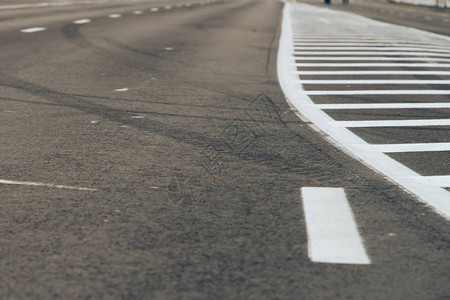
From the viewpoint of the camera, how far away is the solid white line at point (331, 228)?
3260 mm

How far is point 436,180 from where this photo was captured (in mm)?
4637

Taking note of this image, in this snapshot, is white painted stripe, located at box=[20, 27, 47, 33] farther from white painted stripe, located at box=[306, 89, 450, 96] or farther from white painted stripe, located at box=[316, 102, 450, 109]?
white painted stripe, located at box=[316, 102, 450, 109]

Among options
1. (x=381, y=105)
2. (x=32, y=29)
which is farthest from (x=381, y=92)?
(x=32, y=29)

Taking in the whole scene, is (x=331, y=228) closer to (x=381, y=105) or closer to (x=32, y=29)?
(x=381, y=105)

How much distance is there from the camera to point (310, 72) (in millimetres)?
10859

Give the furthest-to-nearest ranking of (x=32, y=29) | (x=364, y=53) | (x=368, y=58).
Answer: (x=32, y=29) → (x=364, y=53) → (x=368, y=58)

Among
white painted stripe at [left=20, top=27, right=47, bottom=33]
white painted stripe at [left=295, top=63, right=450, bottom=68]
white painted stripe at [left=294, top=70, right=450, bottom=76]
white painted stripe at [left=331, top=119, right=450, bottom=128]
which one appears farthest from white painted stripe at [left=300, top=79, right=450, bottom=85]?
white painted stripe at [left=20, top=27, right=47, bottom=33]

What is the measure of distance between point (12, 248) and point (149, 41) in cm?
1259

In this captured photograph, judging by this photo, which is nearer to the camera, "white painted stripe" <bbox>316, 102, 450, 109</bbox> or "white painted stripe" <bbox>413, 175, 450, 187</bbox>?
"white painted stripe" <bbox>413, 175, 450, 187</bbox>

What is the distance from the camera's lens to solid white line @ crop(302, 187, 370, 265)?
326 cm

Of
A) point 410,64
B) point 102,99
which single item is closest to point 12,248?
point 102,99

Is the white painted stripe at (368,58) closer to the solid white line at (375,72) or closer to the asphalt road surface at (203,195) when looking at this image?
the solid white line at (375,72)

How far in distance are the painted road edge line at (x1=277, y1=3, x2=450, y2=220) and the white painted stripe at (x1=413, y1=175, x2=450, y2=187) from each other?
6 cm

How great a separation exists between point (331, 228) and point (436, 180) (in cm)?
133
